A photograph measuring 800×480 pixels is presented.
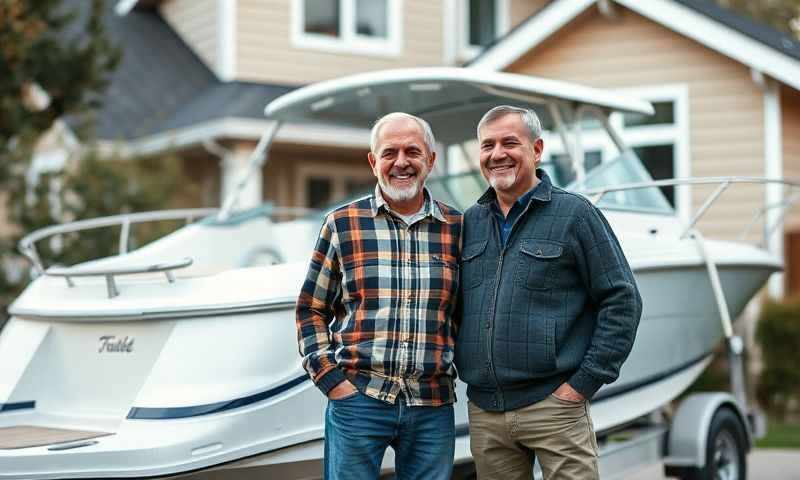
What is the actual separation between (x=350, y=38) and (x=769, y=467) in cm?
851

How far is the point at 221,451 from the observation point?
426 cm

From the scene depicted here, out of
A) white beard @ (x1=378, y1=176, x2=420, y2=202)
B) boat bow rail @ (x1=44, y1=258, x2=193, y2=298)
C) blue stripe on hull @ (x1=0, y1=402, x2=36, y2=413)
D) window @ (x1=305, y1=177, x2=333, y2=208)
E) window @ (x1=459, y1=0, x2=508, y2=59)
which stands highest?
window @ (x1=459, y1=0, x2=508, y2=59)

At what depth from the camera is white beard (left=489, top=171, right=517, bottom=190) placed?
3792 mm

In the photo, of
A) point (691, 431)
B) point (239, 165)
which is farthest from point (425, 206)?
point (239, 165)

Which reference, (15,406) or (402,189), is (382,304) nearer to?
(402,189)

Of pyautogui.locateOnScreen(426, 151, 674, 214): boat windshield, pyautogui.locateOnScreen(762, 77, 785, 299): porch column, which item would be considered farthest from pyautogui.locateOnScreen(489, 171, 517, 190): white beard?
pyautogui.locateOnScreen(762, 77, 785, 299): porch column

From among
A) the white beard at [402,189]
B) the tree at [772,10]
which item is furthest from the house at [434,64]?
the tree at [772,10]

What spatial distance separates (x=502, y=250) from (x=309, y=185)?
37.2ft

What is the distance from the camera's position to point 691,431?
615cm

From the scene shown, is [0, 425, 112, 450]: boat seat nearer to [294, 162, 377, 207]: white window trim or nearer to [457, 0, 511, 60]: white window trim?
[294, 162, 377, 207]: white window trim

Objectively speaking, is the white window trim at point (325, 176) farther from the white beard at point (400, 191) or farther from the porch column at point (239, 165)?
the white beard at point (400, 191)

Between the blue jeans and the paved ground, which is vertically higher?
the blue jeans

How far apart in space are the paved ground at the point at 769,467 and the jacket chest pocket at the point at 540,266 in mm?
4380

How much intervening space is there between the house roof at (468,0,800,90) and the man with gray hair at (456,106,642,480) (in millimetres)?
7118
